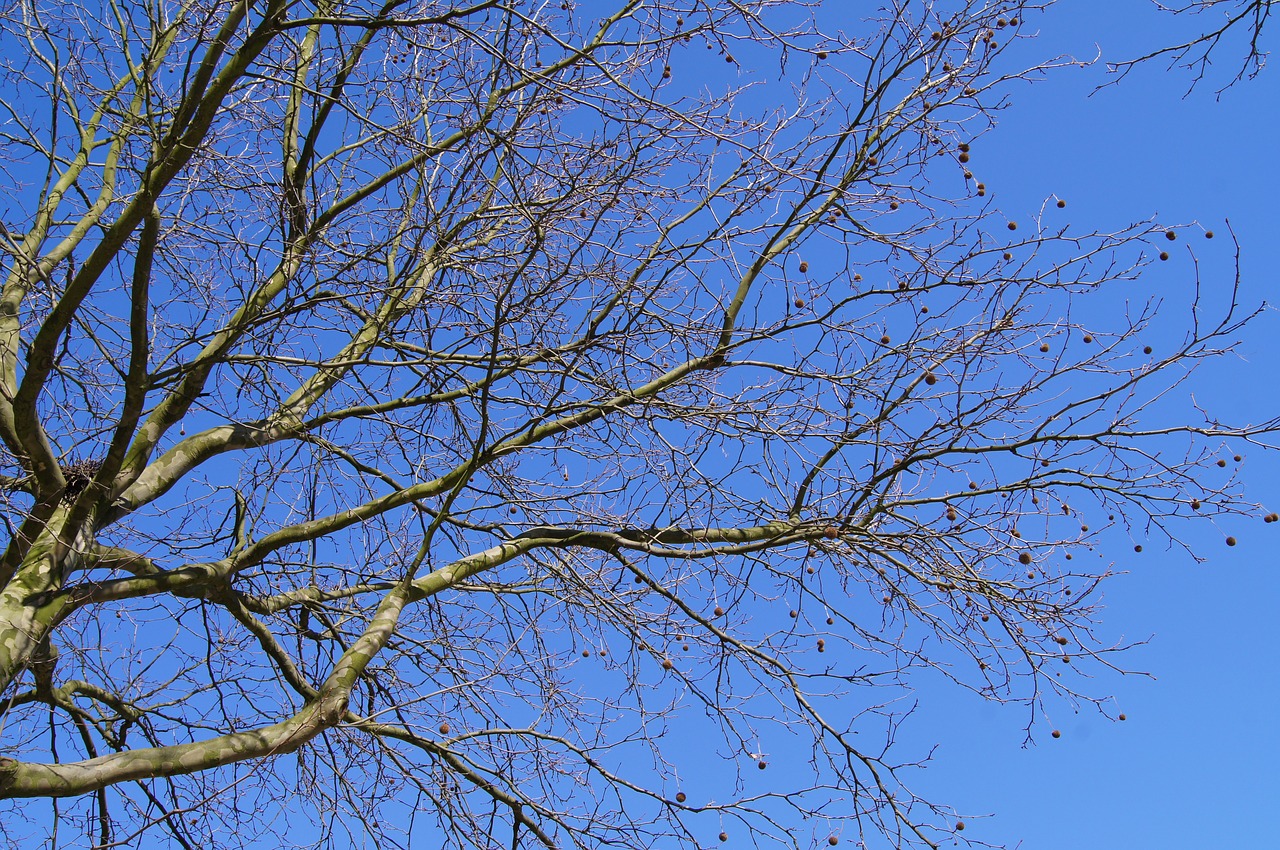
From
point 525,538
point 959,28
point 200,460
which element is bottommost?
point 525,538

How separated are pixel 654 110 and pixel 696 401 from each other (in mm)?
1466

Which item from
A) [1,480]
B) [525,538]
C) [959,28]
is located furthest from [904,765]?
[1,480]

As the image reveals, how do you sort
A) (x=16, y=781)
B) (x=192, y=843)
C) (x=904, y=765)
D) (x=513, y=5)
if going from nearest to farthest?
(x=16, y=781)
(x=513, y=5)
(x=904, y=765)
(x=192, y=843)

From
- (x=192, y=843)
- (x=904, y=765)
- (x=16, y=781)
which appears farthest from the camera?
(x=192, y=843)

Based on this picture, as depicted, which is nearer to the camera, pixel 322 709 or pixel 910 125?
pixel 322 709

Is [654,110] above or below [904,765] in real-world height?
above

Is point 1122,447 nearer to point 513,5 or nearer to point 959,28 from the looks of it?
point 959,28

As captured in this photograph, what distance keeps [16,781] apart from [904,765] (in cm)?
367

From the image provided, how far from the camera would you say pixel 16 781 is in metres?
3.89

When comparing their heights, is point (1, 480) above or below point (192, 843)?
above

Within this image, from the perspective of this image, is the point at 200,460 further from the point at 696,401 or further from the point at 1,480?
the point at 696,401

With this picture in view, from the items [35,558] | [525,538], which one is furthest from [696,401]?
[35,558]

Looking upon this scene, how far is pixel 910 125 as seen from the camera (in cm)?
505

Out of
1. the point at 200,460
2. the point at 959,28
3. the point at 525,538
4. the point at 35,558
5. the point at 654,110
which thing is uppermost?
the point at 959,28
